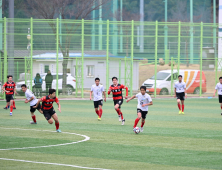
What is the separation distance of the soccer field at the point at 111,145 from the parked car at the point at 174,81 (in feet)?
54.3

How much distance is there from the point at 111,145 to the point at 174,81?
23.7 m

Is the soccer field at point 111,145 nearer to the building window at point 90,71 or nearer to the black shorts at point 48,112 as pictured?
the black shorts at point 48,112

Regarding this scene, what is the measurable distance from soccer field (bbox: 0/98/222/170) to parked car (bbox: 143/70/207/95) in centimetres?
1655

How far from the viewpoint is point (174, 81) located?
112 ft

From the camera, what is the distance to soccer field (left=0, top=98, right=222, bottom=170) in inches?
349

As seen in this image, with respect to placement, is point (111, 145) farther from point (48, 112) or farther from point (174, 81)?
point (174, 81)

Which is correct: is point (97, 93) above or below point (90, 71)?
below

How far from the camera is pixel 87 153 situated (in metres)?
9.97

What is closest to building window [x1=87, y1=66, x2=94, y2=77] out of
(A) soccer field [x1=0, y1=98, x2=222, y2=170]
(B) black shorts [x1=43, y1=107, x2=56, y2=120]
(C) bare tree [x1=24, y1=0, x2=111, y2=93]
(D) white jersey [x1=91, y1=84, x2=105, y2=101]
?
(C) bare tree [x1=24, y1=0, x2=111, y2=93]

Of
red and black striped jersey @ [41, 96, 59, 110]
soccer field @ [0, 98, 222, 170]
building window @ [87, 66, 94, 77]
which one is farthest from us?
building window @ [87, 66, 94, 77]

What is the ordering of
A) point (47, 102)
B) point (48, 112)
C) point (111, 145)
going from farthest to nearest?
point (48, 112), point (47, 102), point (111, 145)

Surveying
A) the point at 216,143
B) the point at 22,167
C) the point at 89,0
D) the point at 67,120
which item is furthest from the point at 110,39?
the point at 22,167

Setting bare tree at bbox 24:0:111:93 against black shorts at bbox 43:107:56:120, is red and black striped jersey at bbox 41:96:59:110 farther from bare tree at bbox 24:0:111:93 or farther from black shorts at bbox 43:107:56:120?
bare tree at bbox 24:0:111:93

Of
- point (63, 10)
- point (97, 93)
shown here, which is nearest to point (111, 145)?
point (97, 93)
